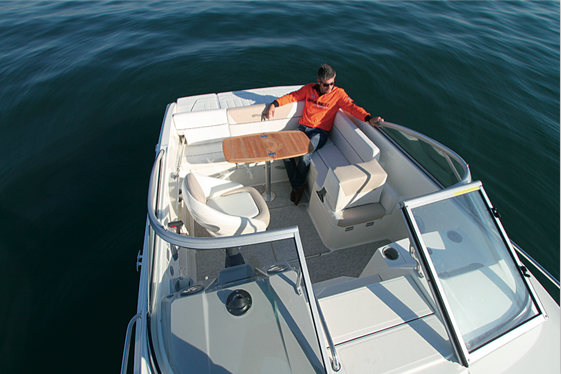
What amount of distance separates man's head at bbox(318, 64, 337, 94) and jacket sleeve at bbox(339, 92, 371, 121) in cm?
25

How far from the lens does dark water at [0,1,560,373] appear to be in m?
2.67

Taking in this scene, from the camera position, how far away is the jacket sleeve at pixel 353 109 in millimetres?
3004

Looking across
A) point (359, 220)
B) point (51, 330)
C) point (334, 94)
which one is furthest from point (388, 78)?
point (51, 330)

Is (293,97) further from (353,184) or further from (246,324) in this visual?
(246,324)

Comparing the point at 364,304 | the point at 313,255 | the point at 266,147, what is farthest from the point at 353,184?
the point at 364,304

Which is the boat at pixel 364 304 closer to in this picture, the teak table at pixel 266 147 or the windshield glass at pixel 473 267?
the windshield glass at pixel 473 267

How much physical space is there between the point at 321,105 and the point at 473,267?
7.78ft

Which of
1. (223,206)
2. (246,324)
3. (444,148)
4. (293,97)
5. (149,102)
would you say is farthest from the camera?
(149,102)

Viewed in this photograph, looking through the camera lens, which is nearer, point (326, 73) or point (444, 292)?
point (444, 292)

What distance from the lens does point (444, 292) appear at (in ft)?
4.49

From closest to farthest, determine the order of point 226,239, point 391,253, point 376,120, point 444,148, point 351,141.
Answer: point 226,239 < point 391,253 < point 444,148 < point 376,120 < point 351,141

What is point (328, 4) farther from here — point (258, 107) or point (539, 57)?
point (258, 107)

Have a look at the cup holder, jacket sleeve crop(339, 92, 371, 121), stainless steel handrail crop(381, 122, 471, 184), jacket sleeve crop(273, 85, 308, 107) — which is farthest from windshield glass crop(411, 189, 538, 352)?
jacket sleeve crop(273, 85, 308, 107)

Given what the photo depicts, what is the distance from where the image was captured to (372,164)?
→ 249cm
